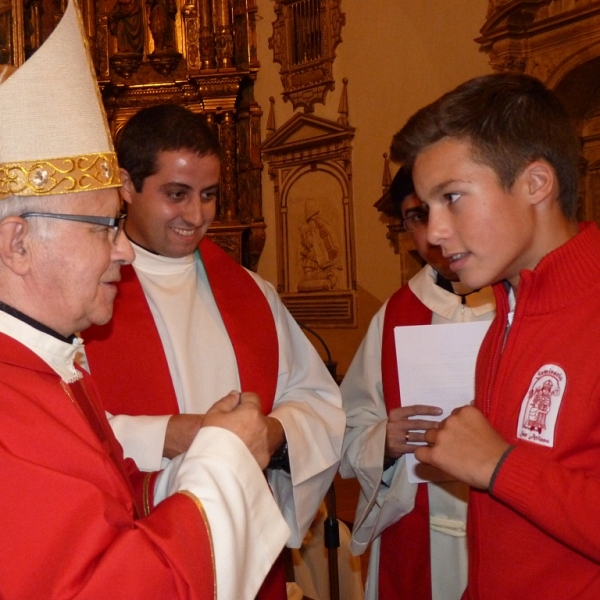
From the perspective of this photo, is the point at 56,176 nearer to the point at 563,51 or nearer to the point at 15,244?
the point at 15,244

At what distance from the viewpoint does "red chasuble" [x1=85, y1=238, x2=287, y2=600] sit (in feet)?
8.30

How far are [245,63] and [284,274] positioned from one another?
2942 mm

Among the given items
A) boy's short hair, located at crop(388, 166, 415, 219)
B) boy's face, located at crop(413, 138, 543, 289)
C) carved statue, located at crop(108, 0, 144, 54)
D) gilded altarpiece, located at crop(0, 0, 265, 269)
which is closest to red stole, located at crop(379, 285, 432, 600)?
boy's short hair, located at crop(388, 166, 415, 219)

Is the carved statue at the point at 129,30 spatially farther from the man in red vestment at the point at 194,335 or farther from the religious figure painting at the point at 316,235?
the man in red vestment at the point at 194,335

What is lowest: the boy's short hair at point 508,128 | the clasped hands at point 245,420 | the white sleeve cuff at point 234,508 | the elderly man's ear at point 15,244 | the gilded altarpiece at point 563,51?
the white sleeve cuff at point 234,508

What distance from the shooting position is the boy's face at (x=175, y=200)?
265 centimetres

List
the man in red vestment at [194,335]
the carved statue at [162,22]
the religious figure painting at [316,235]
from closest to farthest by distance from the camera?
the man in red vestment at [194,335], the religious figure painting at [316,235], the carved statue at [162,22]

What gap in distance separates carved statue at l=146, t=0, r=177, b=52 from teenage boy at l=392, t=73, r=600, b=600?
33.0 ft

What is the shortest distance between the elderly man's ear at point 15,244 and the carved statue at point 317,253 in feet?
26.4

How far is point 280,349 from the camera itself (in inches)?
110

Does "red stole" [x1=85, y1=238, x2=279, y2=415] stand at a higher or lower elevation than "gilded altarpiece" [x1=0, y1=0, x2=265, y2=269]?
lower

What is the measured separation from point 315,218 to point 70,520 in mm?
8702

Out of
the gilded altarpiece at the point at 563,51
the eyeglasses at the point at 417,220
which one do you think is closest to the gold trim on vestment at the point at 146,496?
the eyeglasses at the point at 417,220

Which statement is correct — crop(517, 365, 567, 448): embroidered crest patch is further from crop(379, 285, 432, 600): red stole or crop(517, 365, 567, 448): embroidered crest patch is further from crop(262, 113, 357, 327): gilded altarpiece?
crop(262, 113, 357, 327): gilded altarpiece
